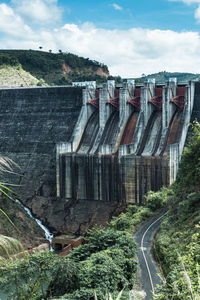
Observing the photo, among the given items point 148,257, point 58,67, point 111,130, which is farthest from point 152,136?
point 58,67

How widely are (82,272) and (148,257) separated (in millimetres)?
4558

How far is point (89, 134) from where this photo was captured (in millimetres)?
33656

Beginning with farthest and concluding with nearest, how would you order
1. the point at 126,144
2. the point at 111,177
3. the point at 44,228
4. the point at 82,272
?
the point at 44,228
the point at 126,144
the point at 111,177
the point at 82,272

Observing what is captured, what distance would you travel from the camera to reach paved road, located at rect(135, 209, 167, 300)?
14.1m

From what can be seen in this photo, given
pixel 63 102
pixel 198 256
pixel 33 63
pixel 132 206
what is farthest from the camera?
pixel 33 63

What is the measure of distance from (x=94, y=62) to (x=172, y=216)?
5469 centimetres

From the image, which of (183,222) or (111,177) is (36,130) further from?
(183,222)

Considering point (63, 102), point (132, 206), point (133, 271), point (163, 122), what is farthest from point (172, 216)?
point (63, 102)

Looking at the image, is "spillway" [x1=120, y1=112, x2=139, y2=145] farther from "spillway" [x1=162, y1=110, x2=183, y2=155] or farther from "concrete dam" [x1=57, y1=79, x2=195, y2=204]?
"spillway" [x1=162, y1=110, x2=183, y2=155]

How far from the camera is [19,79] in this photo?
56.4 m

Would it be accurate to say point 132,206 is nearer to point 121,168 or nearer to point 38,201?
point 121,168

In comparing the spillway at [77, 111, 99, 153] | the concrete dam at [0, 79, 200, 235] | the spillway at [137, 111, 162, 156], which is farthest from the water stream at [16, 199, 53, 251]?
the spillway at [137, 111, 162, 156]

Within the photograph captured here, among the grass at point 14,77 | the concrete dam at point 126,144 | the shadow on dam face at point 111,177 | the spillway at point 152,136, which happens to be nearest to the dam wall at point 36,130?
the concrete dam at point 126,144

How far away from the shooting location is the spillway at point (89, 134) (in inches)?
1300
